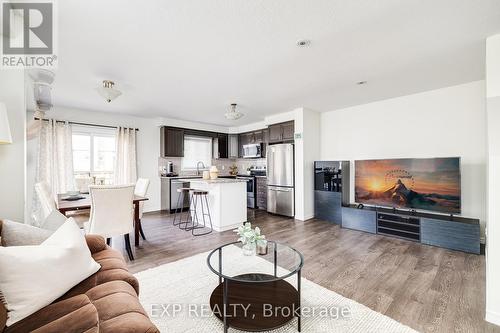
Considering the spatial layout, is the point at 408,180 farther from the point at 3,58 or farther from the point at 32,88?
the point at 32,88

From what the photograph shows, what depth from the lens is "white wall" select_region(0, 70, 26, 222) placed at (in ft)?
6.28

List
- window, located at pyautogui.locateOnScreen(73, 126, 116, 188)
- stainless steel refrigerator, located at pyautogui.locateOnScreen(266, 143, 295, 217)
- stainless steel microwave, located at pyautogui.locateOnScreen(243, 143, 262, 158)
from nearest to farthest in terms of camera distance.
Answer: window, located at pyautogui.locateOnScreen(73, 126, 116, 188) < stainless steel refrigerator, located at pyautogui.locateOnScreen(266, 143, 295, 217) < stainless steel microwave, located at pyautogui.locateOnScreen(243, 143, 262, 158)

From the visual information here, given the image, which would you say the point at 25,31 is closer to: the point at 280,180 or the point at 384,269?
the point at 384,269

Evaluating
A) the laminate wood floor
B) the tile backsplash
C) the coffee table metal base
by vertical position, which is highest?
the tile backsplash

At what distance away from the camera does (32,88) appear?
3521 millimetres

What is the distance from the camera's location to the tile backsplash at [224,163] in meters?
6.30


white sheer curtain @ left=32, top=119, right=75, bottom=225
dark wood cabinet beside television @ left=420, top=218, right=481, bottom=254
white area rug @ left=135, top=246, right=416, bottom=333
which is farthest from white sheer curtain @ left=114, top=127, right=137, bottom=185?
dark wood cabinet beside television @ left=420, top=218, right=481, bottom=254

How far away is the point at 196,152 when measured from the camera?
6.89 metres

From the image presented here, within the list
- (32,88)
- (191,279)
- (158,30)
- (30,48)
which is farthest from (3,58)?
(191,279)

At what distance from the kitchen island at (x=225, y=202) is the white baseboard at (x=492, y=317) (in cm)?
341

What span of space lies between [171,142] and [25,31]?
4.09 m

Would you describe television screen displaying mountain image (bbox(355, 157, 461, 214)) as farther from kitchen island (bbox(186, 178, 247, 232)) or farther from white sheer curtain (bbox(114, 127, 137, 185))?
white sheer curtain (bbox(114, 127, 137, 185))

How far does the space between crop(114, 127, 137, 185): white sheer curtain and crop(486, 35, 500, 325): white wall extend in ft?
20.2

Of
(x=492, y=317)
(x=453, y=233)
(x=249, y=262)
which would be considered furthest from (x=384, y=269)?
(x=249, y=262)
